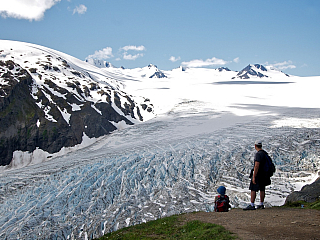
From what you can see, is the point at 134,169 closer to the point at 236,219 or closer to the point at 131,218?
the point at 131,218

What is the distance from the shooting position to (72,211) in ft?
71.5

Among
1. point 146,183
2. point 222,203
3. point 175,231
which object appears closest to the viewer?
point 175,231

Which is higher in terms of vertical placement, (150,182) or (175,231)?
(175,231)

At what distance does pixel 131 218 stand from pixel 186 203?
14.2 feet

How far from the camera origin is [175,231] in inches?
342

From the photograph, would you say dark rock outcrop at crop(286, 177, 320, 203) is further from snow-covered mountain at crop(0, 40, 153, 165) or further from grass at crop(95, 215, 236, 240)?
snow-covered mountain at crop(0, 40, 153, 165)

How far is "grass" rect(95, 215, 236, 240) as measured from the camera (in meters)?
7.32

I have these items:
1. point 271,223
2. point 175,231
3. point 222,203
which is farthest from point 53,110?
point 271,223

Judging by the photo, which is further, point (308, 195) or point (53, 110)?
point (53, 110)

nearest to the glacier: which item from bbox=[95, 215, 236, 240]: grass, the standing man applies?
bbox=[95, 215, 236, 240]: grass

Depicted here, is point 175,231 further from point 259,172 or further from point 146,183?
point 146,183

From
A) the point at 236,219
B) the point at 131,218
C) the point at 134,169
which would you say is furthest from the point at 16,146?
the point at 236,219

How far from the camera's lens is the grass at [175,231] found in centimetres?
732

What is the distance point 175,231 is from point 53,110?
6140 centimetres
